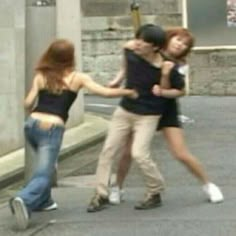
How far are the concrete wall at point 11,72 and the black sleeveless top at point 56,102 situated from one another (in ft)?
14.2

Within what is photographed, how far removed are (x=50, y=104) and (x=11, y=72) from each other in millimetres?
4553

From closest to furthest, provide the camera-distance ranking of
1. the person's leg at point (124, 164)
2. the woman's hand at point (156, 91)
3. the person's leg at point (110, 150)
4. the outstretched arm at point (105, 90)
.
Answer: the outstretched arm at point (105, 90) < the woman's hand at point (156, 91) < the person's leg at point (110, 150) < the person's leg at point (124, 164)

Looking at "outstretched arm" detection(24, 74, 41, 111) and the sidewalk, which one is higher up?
"outstretched arm" detection(24, 74, 41, 111)

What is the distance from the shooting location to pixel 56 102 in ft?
26.1

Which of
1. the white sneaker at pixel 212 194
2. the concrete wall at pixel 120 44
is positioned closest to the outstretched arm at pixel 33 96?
the white sneaker at pixel 212 194

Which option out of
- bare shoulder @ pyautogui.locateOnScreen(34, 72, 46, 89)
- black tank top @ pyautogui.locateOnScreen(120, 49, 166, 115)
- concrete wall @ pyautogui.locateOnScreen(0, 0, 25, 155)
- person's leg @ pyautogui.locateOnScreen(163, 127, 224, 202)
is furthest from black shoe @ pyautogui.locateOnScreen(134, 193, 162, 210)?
concrete wall @ pyautogui.locateOnScreen(0, 0, 25, 155)

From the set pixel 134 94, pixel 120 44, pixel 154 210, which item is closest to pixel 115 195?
pixel 154 210

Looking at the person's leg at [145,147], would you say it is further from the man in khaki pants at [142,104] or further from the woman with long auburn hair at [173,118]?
the woman with long auburn hair at [173,118]

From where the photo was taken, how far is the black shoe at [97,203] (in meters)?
8.34

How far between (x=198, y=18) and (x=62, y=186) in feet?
36.5

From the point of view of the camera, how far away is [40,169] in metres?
7.94

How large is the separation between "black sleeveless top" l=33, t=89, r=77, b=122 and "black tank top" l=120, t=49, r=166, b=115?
551 mm

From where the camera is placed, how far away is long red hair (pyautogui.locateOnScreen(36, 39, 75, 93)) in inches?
312

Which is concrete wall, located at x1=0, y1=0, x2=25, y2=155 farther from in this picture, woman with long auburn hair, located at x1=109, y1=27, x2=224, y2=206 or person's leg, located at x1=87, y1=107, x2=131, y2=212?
person's leg, located at x1=87, y1=107, x2=131, y2=212
